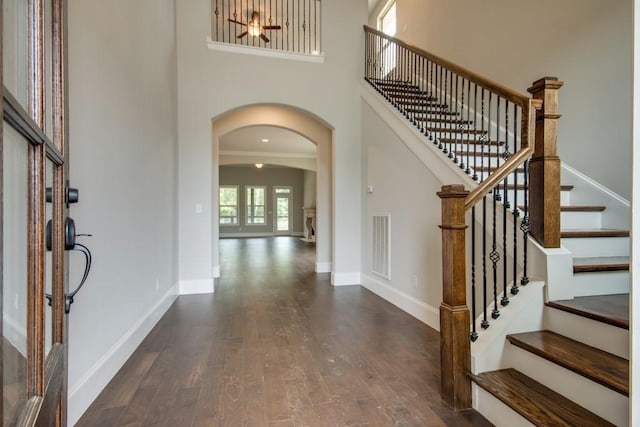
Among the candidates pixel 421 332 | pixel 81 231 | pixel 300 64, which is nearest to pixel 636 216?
pixel 421 332

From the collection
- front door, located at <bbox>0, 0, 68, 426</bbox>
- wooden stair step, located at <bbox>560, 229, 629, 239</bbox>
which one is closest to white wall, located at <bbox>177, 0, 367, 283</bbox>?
wooden stair step, located at <bbox>560, 229, 629, 239</bbox>

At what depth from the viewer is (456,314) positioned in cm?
175

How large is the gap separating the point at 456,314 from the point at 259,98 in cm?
360

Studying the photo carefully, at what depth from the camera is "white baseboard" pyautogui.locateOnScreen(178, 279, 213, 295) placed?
413 cm

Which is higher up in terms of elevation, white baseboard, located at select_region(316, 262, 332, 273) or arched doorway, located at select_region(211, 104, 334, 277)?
arched doorway, located at select_region(211, 104, 334, 277)

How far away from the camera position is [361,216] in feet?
15.2

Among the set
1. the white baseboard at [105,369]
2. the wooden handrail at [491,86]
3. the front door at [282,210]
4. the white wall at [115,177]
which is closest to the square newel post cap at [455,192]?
the wooden handrail at [491,86]

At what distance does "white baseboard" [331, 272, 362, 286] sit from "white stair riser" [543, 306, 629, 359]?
285cm

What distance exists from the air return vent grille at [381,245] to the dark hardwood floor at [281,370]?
1.40ft

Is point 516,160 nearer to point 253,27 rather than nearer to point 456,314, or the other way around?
point 456,314

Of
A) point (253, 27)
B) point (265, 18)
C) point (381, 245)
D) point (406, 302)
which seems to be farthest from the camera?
point (265, 18)

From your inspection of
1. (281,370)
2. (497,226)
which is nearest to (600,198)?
(497,226)

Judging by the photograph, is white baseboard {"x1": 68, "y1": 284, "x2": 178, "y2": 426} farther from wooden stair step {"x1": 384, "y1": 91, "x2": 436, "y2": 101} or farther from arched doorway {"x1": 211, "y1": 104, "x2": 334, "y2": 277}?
wooden stair step {"x1": 384, "y1": 91, "x2": 436, "y2": 101}

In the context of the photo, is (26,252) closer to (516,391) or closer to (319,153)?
(516,391)
